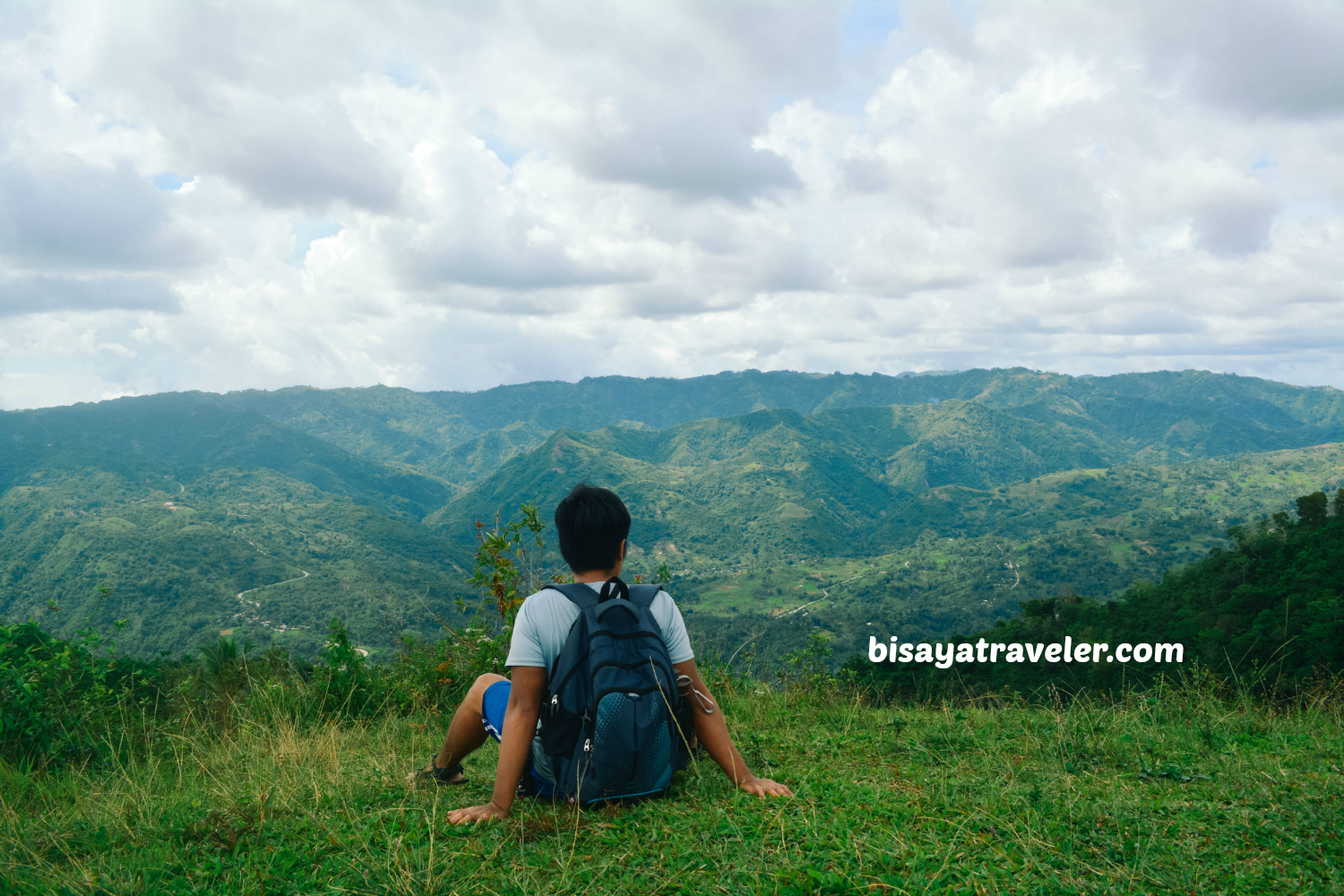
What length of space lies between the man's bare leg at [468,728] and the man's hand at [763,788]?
1293mm

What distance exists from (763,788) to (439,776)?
5.82 ft

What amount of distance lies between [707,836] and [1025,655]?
1316 inches

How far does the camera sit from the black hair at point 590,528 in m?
3.06

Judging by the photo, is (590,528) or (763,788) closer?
(590,528)

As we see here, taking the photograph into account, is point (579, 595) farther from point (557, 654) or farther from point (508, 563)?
point (508, 563)

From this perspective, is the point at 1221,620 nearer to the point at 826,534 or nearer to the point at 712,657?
the point at 712,657

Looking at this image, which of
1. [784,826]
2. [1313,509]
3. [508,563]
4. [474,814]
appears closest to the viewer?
[784,826]

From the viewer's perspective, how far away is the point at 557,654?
299 centimetres

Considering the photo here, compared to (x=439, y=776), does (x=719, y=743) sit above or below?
above

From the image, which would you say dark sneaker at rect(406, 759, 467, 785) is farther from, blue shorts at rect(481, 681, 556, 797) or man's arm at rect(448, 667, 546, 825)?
man's arm at rect(448, 667, 546, 825)

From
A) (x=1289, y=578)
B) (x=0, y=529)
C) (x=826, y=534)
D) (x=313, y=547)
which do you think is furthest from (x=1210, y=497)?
(x=0, y=529)

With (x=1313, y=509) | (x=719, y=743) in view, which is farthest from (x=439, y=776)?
(x=1313, y=509)

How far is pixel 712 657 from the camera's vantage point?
23.1 ft

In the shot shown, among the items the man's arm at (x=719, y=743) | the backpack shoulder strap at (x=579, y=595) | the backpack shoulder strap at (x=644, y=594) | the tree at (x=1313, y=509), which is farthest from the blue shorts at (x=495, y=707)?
the tree at (x=1313, y=509)
